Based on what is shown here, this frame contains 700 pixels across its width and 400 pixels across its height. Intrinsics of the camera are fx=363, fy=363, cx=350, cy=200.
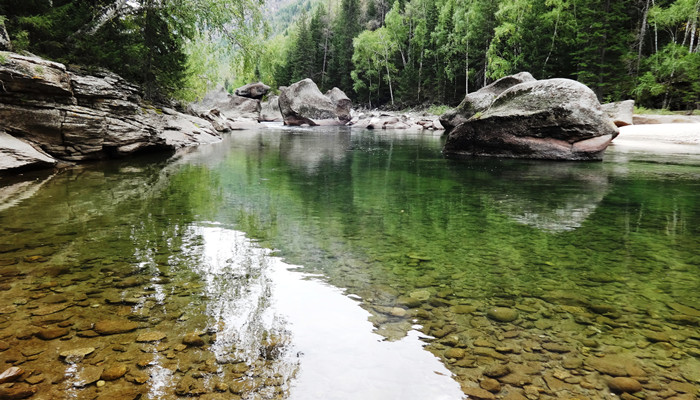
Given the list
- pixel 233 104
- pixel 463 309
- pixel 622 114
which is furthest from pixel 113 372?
pixel 233 104

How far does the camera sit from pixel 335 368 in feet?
7.58

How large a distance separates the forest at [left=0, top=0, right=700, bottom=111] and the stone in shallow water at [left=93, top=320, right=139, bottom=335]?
36.7 feet

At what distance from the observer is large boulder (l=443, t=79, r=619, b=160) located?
1223cm

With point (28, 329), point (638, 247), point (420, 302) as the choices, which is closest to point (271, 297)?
point (420, 302)

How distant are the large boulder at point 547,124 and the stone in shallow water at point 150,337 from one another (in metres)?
13.2

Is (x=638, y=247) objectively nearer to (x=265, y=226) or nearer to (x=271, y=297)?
(x=271, y=297)

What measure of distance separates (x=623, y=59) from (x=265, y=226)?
121 feet

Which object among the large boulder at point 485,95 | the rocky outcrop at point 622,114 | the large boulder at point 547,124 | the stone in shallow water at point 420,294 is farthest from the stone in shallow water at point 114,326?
the rocky outcrop at point 622,114

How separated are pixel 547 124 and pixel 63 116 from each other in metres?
14.9

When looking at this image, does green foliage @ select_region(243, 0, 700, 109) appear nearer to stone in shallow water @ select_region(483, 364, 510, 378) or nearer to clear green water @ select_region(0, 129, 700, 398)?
clear green water @ select_region(0, 129, 700, 398)

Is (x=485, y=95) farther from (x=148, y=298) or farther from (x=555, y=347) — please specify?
(x=148, y=298)

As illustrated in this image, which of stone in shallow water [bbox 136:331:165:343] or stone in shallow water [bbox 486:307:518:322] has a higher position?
stone in shallow water [bbox 136:331:165:343]

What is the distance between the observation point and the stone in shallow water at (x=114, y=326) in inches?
103

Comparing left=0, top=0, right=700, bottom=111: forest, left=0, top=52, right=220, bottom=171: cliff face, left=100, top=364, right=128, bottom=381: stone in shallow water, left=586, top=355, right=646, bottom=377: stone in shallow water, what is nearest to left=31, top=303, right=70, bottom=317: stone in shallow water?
left=100, top=364, right=128, bottom=381: stone in shallow water
